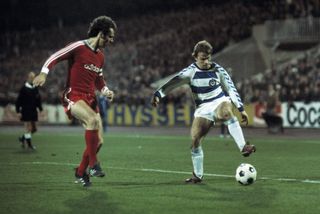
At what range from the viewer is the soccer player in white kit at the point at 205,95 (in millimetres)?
12164

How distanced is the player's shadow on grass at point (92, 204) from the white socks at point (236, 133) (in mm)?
2558

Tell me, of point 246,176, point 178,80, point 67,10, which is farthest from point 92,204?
point 67,10

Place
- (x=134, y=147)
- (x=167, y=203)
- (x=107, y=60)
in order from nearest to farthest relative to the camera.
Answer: (x=167, y=203) → (x=134, y=147) → (x=107, y=60)

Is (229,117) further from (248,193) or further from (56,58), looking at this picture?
(56,58)

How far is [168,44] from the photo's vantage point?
47031 millimetres

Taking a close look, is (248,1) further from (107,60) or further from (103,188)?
(103,188)

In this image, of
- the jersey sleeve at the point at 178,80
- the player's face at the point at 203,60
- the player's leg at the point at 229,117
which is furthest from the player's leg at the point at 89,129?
the player's leg at the point at 229,117

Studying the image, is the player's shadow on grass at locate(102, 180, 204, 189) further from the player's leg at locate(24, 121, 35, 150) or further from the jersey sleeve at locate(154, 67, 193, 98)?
the player's leg at locate(24, 121, 35, 150)

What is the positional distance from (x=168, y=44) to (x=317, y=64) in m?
13.0

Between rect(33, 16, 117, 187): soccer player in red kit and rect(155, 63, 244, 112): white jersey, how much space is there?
1176mm

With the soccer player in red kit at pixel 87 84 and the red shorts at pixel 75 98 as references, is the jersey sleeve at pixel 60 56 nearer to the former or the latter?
the soccer player in red kit at pixel 87 84

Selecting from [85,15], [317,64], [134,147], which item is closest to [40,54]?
[85,15]

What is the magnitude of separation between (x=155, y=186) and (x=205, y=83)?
1.93 metres

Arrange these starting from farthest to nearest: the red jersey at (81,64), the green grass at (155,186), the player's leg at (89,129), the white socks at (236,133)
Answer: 1. the white socks at (236,133)
2. the red jersey at (81,64)
3. the player's leg at (89,129)
4. the green grass at (155,186)
